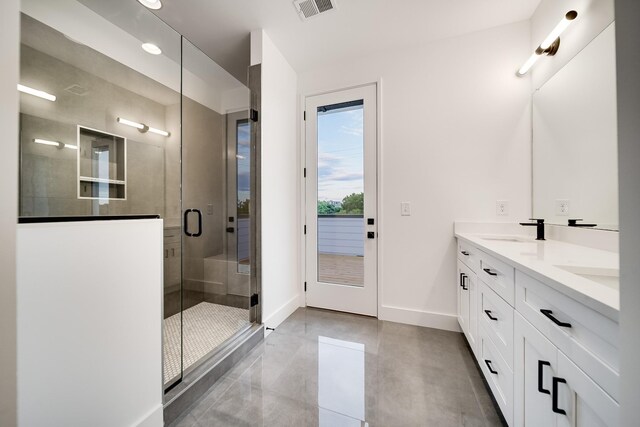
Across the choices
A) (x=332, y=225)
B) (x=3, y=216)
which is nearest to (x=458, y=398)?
(x=332, y=225)

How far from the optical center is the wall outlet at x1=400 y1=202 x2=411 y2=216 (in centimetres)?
241

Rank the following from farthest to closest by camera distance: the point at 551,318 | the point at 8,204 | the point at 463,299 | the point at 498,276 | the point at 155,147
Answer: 1. the point at 155,147
2. the point at 463,299
3. the point at 498,276
4. the point at 551,318
5. the point at 8,204

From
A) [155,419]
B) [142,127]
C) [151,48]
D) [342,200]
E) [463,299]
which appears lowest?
[155,419]

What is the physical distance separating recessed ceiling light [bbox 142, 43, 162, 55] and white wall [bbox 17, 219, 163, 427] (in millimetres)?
2063

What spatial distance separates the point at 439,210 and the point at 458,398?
147cm

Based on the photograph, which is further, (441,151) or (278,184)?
(278,184)

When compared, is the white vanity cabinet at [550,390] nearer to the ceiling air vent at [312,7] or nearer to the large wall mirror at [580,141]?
the large wall mirror at [580,141]

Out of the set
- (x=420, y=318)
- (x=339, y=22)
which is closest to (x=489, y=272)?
(x=420, y=318)

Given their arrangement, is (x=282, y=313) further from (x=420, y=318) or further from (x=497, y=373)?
(x=497, y=373)

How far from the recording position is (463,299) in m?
2.00

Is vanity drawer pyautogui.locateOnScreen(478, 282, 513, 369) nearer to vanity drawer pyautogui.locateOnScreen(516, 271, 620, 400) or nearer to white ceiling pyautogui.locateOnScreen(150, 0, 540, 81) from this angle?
vanity drawer pyautogui.locateOnScreen(516, 271, 620, 400)

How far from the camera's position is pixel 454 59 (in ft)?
7.43

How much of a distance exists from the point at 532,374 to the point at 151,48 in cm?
351

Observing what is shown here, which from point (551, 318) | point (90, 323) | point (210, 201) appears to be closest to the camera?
point (551, 318)
